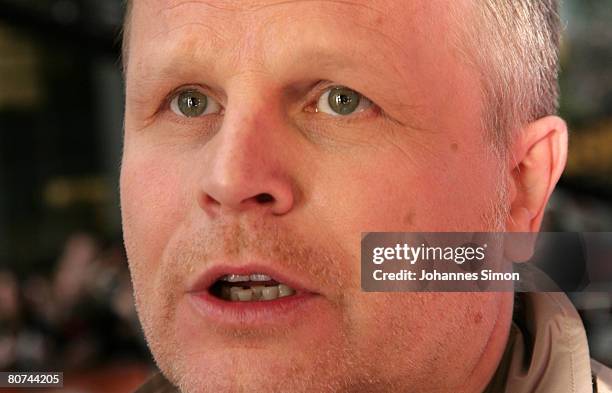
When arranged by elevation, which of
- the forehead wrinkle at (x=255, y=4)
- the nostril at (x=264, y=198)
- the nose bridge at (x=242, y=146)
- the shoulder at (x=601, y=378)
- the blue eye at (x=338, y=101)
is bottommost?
the shoulder at (x=601, y=378)

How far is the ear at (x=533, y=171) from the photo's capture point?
36.8 inches

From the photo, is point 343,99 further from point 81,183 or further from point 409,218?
point 81,183

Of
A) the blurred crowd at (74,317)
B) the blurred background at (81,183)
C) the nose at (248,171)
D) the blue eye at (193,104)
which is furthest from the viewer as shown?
the blurred crowd at (74,317)

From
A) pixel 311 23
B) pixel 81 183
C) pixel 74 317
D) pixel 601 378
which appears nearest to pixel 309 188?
pixel 311 23

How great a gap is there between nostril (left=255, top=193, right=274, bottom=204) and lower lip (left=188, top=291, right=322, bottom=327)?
0.10 meters

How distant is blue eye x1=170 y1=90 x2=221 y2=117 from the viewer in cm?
91

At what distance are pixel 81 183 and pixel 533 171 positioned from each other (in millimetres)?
1937

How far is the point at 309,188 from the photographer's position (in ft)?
2.75

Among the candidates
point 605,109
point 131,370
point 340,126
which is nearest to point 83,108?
point 131,370

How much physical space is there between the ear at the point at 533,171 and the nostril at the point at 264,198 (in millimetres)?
284

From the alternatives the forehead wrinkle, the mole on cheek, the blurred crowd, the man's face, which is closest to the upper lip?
the man's face

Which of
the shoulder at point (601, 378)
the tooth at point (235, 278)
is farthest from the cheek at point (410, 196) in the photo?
the shoulder at point (601, 378)

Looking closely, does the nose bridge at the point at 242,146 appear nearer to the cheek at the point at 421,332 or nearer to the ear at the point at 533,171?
the cheek at the point at 421,332

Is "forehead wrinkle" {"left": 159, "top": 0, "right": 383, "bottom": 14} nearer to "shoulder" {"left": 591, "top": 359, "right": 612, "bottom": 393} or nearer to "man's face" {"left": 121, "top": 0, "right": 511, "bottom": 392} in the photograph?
"man's face" {"left": 121, "top": 0, "right": 511, "bottom": 392}
